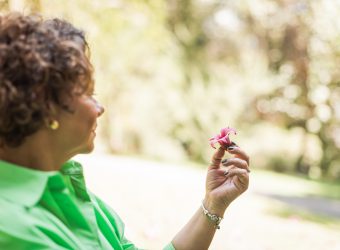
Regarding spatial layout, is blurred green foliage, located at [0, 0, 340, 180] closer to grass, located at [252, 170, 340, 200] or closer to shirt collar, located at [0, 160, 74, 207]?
grass, located at [252, 170, 340, 200]

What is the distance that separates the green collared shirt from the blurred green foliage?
12.4 metres

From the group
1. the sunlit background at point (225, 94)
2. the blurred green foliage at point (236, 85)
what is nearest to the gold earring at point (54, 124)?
the sunlit background at point (225, 94)

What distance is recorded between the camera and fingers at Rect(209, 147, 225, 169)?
174cm

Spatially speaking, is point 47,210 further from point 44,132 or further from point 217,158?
point 217,158

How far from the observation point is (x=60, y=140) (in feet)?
4.50

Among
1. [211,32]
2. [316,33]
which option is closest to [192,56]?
[211,32]

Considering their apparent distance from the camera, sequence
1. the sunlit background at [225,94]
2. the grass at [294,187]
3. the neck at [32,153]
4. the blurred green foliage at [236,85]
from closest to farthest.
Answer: the neck at [32,153] < the sunlit background at [225,94] < the grass at [294,187] < the blurred green foliage at [236,85]

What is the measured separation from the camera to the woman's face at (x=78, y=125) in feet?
4.48

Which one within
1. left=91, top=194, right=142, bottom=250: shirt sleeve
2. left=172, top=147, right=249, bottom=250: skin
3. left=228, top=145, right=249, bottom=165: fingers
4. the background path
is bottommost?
left=91, top=194, right=142, bottom=250: shirt sleeve

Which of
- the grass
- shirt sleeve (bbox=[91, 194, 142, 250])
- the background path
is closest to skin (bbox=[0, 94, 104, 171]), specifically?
shirt sleeve (bbox=[91, 194, 142, 250])

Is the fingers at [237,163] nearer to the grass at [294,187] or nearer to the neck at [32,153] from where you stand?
the neck at [32,153]

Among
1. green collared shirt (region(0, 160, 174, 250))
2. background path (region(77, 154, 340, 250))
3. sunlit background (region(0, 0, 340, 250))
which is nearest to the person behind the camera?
green collared shirt (region(0, 160, 174, 250))

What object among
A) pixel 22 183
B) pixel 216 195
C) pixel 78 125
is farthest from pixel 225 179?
pixel 22 183

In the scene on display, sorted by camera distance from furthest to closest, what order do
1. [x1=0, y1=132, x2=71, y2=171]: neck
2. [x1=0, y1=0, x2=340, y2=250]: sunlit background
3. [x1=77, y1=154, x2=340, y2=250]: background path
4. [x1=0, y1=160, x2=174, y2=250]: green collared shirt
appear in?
[x1=0, y1=0, x2=340, y2=250]: sunlit background → [x1=77, y1=154, x2=340, y2=250]: background path → [x1=0, y1=132, x2=71, y2=171]: neck → [x1=0, y1=160, x2=174, y2=250]: green collared shirt
